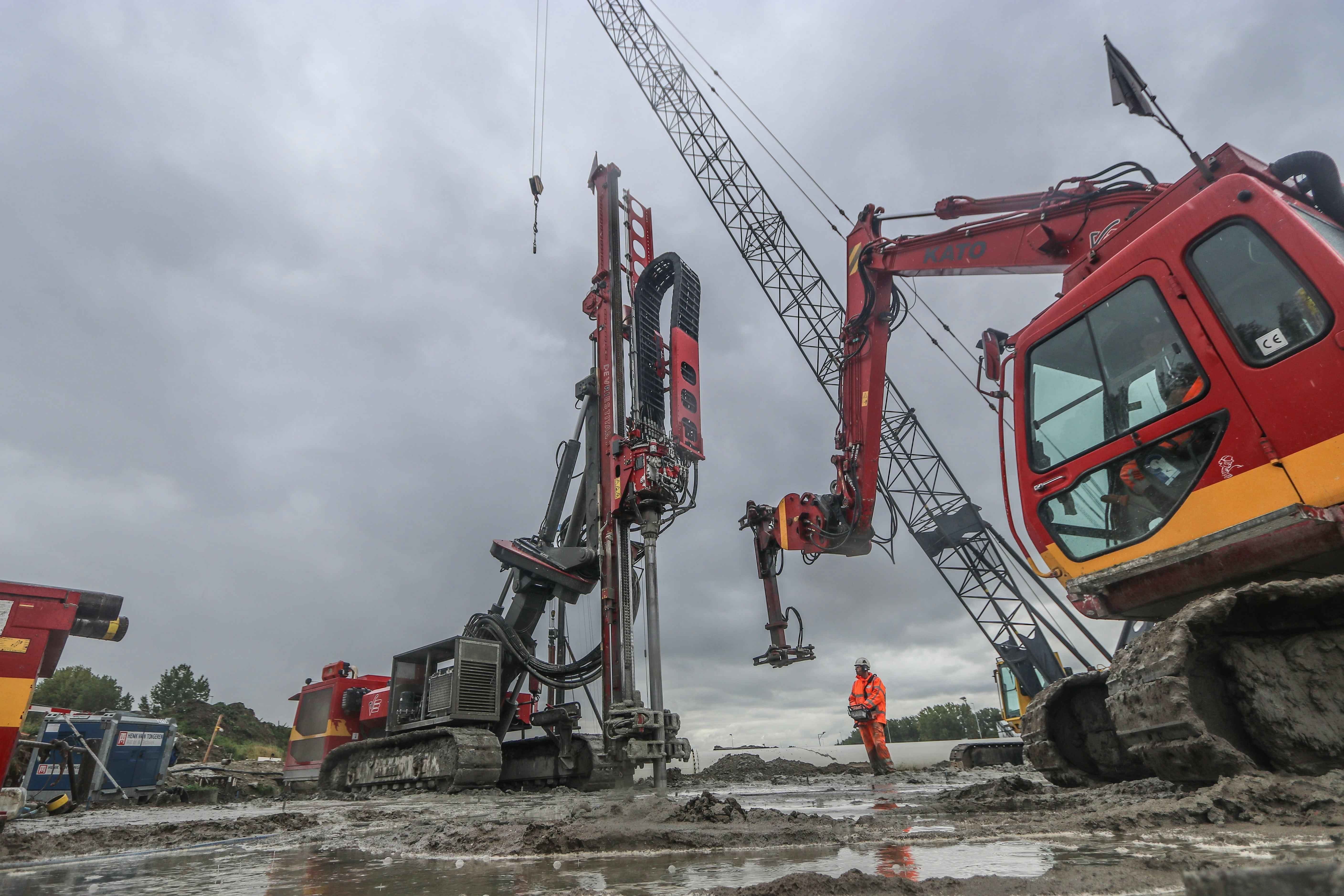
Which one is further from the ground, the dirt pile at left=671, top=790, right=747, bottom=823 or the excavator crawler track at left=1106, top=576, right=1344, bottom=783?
the excavator crawler track at left=1106, top=576, right=1344, bottom=783

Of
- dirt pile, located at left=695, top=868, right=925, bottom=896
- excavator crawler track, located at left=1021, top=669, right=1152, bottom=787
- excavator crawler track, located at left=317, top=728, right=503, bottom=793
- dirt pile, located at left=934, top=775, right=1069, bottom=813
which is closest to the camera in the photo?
dirt pile, located at left=695, top=868, right=925, bottom=896

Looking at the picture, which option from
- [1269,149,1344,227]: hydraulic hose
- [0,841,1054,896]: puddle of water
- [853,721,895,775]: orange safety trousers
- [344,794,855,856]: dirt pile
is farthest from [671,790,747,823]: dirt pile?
[853,721,895,775]: orange safety trousers

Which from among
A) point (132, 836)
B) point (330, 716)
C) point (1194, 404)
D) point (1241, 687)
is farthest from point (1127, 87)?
point (330, 716)

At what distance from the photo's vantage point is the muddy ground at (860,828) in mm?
2307

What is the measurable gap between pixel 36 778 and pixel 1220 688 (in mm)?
17499

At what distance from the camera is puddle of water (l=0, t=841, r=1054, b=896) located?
2.68 meters

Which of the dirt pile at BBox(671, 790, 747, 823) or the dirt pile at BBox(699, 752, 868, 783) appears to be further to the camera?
the dirt pile at BBox(699, 752, 868, 783)

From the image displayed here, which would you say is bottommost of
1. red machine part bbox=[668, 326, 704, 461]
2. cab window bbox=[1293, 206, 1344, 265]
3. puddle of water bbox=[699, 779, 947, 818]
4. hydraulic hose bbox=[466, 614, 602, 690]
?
puddle of water bbox=[699, 779, 947, 818]

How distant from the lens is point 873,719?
41.7 feet

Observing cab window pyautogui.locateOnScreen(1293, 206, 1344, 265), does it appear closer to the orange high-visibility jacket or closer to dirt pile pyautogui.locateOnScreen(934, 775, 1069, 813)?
dirt pile pyautogui.locateOnScreen(934, 775, 1069, 813)

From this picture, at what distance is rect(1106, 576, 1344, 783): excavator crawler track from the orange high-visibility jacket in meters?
9.94

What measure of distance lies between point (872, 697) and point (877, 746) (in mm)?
828

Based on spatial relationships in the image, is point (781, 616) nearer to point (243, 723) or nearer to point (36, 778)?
point (36, 778)

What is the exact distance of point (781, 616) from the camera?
11477 mm
